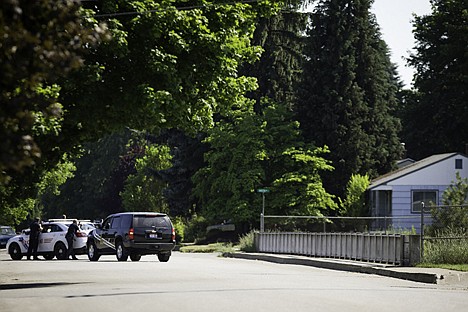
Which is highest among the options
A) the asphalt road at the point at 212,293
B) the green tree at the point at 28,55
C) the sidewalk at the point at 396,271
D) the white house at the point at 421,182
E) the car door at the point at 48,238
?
the white house at the point at 421,182

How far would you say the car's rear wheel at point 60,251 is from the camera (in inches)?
1566

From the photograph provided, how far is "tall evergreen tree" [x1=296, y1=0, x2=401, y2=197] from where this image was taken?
58219 mm

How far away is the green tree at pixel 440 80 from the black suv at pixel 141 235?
32.9 metres

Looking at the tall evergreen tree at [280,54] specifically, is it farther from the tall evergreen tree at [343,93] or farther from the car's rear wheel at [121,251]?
the car's rear wheel at [121,251]

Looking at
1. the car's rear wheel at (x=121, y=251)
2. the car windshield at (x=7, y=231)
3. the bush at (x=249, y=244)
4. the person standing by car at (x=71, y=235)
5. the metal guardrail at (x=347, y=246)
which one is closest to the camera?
the metal guardrail at (x=347, y=246)

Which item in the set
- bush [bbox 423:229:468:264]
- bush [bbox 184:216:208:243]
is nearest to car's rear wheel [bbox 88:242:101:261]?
bush [bbox 423:229:468:264]

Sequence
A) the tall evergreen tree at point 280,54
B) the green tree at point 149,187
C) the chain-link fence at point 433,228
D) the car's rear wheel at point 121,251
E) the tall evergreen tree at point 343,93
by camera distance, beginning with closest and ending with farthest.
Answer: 1. the chain-link fence at point 433,228
2. the car's rear wheel at point 121,251
3. the tall evergreen tree at point 343,93
4. the tall evergreen tree at point 280,54
5. the green tree at point 149,187

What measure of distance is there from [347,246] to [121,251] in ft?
26.1

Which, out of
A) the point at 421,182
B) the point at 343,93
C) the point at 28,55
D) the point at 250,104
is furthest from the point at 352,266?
the point at 343,93

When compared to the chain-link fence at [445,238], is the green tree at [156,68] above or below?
above

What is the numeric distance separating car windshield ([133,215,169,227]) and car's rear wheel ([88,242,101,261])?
3.27m

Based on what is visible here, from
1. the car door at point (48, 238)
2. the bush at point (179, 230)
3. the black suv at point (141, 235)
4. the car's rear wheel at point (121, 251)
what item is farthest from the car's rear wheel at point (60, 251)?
the bush at point (179, 230)

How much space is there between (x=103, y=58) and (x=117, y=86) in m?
0.92

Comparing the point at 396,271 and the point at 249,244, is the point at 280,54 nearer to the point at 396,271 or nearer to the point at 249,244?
the point at 249,244
